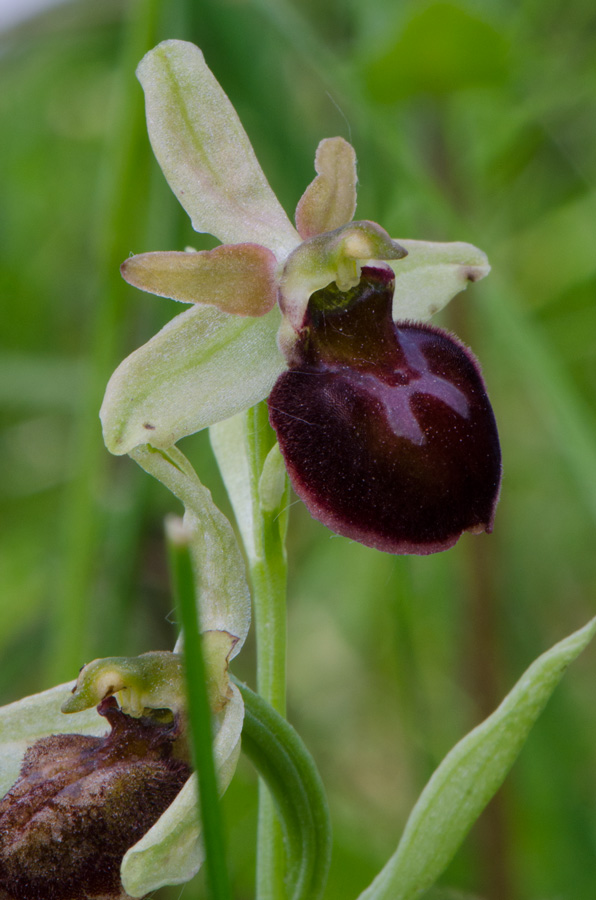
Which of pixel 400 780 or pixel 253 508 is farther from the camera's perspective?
pixel 400 780

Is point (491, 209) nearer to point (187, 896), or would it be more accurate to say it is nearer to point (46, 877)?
point (187, 896)

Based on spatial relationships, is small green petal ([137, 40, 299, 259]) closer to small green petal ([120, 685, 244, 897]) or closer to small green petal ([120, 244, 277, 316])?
small green petal ([120, 244, 277, 316])

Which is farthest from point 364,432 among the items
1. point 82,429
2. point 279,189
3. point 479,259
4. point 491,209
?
point 491,209

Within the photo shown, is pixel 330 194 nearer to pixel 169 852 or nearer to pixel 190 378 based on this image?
pixel 190 378

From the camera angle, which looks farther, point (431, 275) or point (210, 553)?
point (431, 275)

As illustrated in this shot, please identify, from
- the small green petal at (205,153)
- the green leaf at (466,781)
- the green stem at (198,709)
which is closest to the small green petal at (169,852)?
the green stem at (198,709)

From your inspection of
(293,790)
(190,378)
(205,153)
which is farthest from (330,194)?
(293,790)
